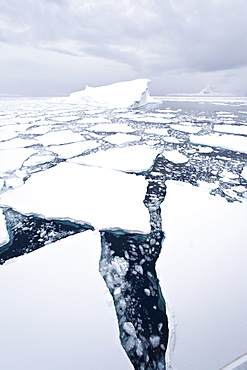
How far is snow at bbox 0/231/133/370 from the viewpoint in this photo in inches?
32.9

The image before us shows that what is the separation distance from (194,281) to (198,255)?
0.76 feet

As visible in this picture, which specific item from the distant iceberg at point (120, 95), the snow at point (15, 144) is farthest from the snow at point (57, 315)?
the distant iceberg at point (120, 95)

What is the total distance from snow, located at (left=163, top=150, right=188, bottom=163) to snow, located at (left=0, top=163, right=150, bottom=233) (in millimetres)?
980

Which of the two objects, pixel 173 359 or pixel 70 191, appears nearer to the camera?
pixel 173 359

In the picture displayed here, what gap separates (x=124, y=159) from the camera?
3.22 meters

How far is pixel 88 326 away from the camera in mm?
942

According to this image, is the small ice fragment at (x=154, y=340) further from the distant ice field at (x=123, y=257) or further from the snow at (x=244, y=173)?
the snow at (x=244, y=173)

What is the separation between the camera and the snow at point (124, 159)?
9.55ft

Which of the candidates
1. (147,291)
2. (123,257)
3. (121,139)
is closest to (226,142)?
(121,139)

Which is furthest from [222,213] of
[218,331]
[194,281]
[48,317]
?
[48,317]

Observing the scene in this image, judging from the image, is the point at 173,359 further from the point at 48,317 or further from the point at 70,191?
the point at 70,191

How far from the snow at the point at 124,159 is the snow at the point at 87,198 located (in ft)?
0.97

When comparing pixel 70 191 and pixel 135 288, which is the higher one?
pixel 70 191

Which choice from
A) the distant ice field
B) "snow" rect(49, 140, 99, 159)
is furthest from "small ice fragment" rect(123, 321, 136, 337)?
"snow" rect(49, 140, 99, 159)
